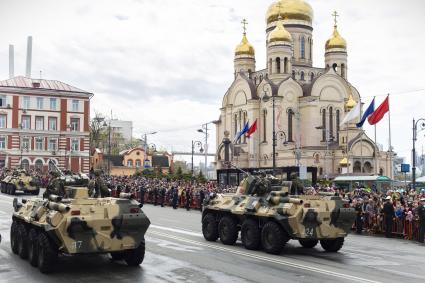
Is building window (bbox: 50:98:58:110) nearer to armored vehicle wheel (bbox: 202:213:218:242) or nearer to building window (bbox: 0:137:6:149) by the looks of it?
building window (bbox: 0:137:6:149)

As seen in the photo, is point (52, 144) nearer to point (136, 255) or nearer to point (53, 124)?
point (53, 124)

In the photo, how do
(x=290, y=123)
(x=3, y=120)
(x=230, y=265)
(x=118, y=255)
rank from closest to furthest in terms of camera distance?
(x=230, y=265), (x=118, y=255), (x=3, y=120), (x=290, y=123)

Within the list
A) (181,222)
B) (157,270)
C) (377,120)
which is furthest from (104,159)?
(157,270)

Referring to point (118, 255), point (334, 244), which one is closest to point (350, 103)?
point (334, 244)

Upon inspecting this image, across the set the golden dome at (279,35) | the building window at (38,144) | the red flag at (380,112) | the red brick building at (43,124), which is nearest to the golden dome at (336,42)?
the golden dome at (279,35)

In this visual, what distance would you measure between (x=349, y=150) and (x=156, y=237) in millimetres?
49580

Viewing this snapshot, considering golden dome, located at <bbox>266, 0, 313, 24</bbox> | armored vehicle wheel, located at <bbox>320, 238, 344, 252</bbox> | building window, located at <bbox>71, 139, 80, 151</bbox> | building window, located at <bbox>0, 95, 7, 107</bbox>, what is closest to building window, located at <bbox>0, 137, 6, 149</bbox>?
building window, located at <bbox>0, 95, 7, 107</bbox>

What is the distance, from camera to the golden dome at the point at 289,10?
247ft

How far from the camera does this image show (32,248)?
41.1ft

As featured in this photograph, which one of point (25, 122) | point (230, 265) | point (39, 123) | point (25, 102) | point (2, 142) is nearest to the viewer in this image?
point (230, 265)

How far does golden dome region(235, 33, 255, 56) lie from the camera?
80562mm

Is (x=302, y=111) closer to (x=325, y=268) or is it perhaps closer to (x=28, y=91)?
(x=28, y=91)

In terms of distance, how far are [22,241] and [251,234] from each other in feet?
19.0

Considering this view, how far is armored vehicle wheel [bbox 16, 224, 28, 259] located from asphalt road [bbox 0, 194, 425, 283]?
0.18 m
